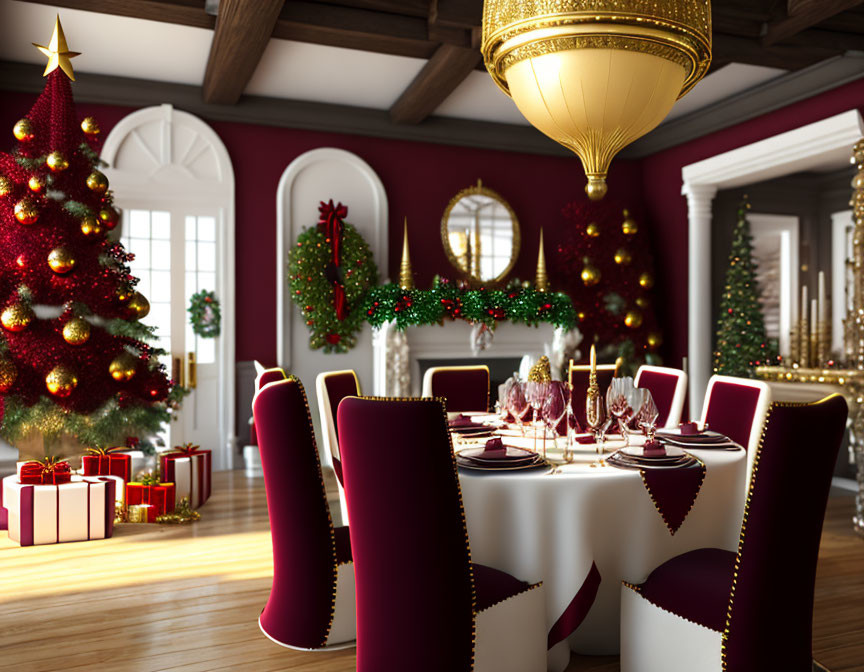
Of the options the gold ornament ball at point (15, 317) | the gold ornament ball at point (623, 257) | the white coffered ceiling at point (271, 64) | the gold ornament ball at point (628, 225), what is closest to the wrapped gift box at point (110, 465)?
the gold ornament ball at point (15, 317)

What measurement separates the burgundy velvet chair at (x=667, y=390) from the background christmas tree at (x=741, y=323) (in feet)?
9.20

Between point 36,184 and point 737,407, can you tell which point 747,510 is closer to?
point 737,407

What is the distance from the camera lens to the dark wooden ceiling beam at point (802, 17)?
4.05 metres

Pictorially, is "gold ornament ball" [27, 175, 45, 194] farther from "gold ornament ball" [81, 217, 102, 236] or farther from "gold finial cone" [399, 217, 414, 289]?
"gold finial cone" [399, 217, 414, 289]

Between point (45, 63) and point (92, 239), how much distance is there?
180 cm

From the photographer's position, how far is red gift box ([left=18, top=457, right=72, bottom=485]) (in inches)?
164

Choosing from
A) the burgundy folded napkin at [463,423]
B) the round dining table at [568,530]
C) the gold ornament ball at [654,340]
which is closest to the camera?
the round dining table at [568,530]

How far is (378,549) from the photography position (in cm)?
194

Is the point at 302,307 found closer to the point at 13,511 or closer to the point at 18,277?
the point at 18,277

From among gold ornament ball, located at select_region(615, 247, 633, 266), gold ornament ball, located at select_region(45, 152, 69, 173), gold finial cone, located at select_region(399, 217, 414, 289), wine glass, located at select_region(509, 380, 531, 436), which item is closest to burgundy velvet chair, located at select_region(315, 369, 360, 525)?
wine glass, located at select_region(509, 380, 531, 436)

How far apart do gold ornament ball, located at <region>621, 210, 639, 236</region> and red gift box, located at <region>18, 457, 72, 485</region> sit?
16.9 ft

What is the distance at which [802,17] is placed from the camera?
168 inches

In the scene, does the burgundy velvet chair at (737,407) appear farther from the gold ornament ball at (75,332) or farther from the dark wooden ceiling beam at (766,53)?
the gold ornament ball at (75,332)

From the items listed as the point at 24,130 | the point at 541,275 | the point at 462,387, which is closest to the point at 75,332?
the point at 24,130
